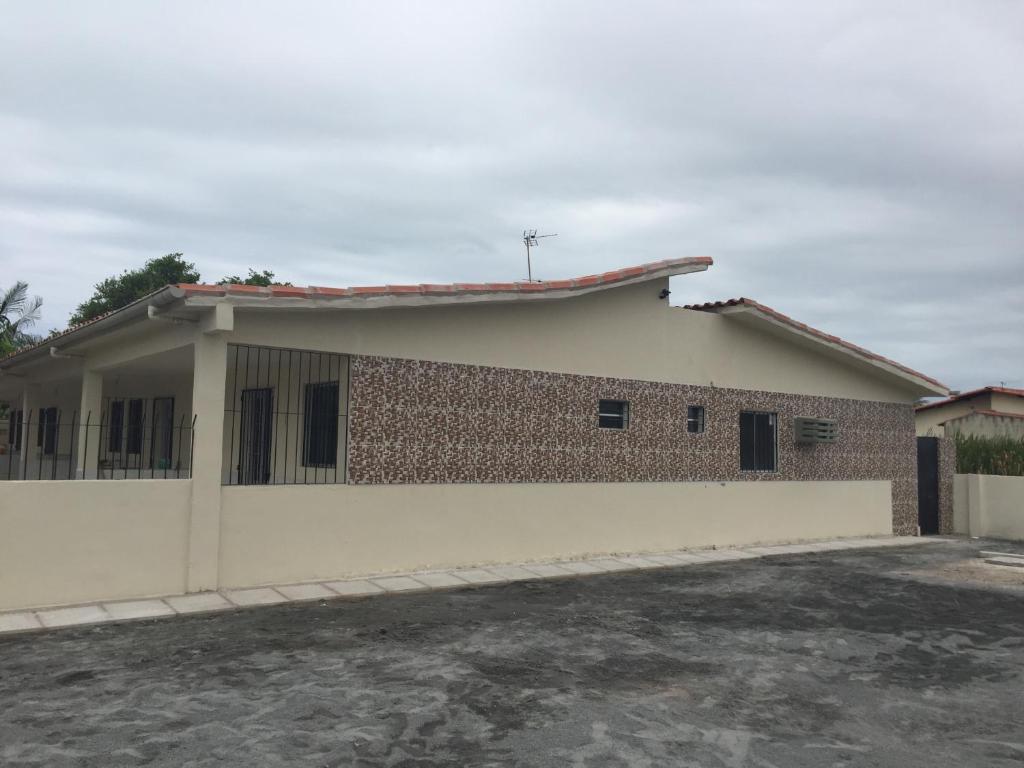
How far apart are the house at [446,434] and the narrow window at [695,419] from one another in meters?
0.03

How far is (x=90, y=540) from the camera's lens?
828 centimetres

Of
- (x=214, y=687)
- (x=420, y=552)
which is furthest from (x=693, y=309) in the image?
(x=214, y=687)

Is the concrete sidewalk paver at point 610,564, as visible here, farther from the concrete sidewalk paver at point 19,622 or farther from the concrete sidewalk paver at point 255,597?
the concrete sidewalk paver at point 19,622

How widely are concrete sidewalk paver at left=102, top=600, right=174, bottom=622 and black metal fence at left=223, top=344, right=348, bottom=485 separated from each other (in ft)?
6.98

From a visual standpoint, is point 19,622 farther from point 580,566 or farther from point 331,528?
point 580,566

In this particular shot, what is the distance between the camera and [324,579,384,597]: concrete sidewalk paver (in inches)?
359

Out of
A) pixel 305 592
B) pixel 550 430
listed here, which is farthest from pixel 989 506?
pixel 305 592

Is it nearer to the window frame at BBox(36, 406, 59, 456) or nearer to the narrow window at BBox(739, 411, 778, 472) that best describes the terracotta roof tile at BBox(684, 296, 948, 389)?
the narrow window at BBox(739, 411, 778, 472)

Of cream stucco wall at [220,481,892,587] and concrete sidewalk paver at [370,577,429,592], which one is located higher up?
cream stucco wall at [220,481,892,587]

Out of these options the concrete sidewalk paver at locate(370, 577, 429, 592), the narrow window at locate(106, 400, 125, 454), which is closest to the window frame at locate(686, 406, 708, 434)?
the concrete sidewalk paver at locate(370, 577, 429, 592)

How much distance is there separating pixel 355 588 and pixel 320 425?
10.1 ft

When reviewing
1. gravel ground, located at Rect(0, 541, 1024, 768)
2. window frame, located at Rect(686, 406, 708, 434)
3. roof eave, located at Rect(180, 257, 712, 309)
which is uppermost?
roof eave, located at Rect(180, 257, 712, 309)

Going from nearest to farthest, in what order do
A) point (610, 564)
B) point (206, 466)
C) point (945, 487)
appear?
point (206, 466), point (610, 564), point (945, 487)

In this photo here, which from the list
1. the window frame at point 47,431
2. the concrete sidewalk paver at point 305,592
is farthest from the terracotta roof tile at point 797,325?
the window frame at point 47,431
